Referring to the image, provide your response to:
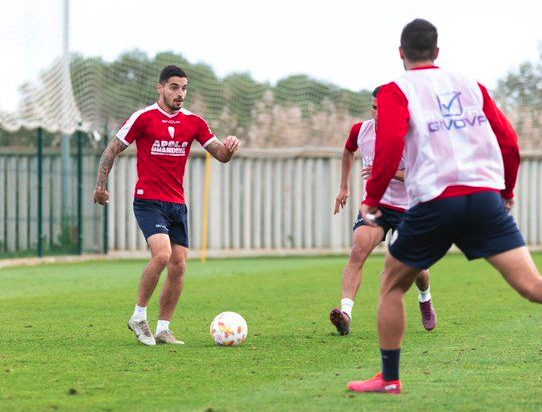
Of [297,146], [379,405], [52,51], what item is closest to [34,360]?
[379,405]

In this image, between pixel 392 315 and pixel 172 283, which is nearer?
pixel 392 315

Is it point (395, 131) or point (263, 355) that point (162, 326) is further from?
point (395, 131)

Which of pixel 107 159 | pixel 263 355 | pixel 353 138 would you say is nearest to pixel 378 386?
pixel 263 355

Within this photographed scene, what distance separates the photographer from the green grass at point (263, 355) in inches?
240

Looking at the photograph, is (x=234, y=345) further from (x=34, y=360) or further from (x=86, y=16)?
(x=86, y=16)

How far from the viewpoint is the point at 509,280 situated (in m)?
5.96

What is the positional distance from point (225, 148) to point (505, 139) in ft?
11.1

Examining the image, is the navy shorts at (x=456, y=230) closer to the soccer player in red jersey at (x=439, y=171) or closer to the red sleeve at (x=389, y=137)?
the soccer player in red jersey at (x=439, y=171)

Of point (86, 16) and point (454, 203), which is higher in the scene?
point (86, 16)

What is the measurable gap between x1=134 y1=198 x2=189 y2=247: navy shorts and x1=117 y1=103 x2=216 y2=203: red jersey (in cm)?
6

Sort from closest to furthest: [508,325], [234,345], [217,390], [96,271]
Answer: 1. [217,390]
2. [234,345]
3. [508,325]
4. [96,271]

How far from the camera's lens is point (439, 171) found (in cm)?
586

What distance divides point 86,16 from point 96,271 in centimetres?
768

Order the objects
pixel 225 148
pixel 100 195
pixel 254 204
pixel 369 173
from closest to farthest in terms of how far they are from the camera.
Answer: pixel 100 195, pixel 225 148, pixel 369 173, pixel 254 204
